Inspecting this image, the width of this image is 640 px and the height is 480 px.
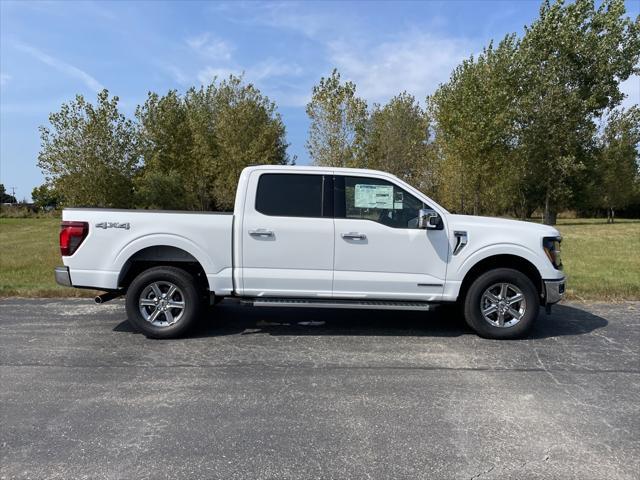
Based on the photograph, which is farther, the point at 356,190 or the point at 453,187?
the point at 453,187

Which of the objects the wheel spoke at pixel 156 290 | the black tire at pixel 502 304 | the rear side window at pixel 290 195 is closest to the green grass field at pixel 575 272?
the black tire at pixel 502 304

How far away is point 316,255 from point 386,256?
82 cm

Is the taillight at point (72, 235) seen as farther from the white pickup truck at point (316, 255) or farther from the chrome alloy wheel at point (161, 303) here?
the chrome alloy wheel at point (161, 303)

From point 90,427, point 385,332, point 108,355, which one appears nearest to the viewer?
point 90,427

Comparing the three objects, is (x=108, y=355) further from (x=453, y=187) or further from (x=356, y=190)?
(x=453, y=187)

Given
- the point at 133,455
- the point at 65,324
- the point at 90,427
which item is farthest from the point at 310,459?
the point at 65,324

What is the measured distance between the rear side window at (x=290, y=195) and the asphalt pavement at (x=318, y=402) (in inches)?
59.7

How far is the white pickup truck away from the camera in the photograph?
18.4 feet

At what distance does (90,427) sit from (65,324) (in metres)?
3.26

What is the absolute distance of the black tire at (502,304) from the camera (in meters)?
5.67

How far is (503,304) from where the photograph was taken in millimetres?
5742

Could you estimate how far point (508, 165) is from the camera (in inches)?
1180

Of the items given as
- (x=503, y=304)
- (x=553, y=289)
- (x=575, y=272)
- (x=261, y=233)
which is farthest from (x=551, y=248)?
(x=575, y=272)

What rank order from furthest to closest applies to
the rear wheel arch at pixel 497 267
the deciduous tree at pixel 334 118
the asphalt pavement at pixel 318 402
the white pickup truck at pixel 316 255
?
the deciduous tree at pixel 334 118 < the rear wheel arch at pixel 497 267 < the white pickup truck at pixel 316 255 < the asphalt pavement at pixel 318 402
